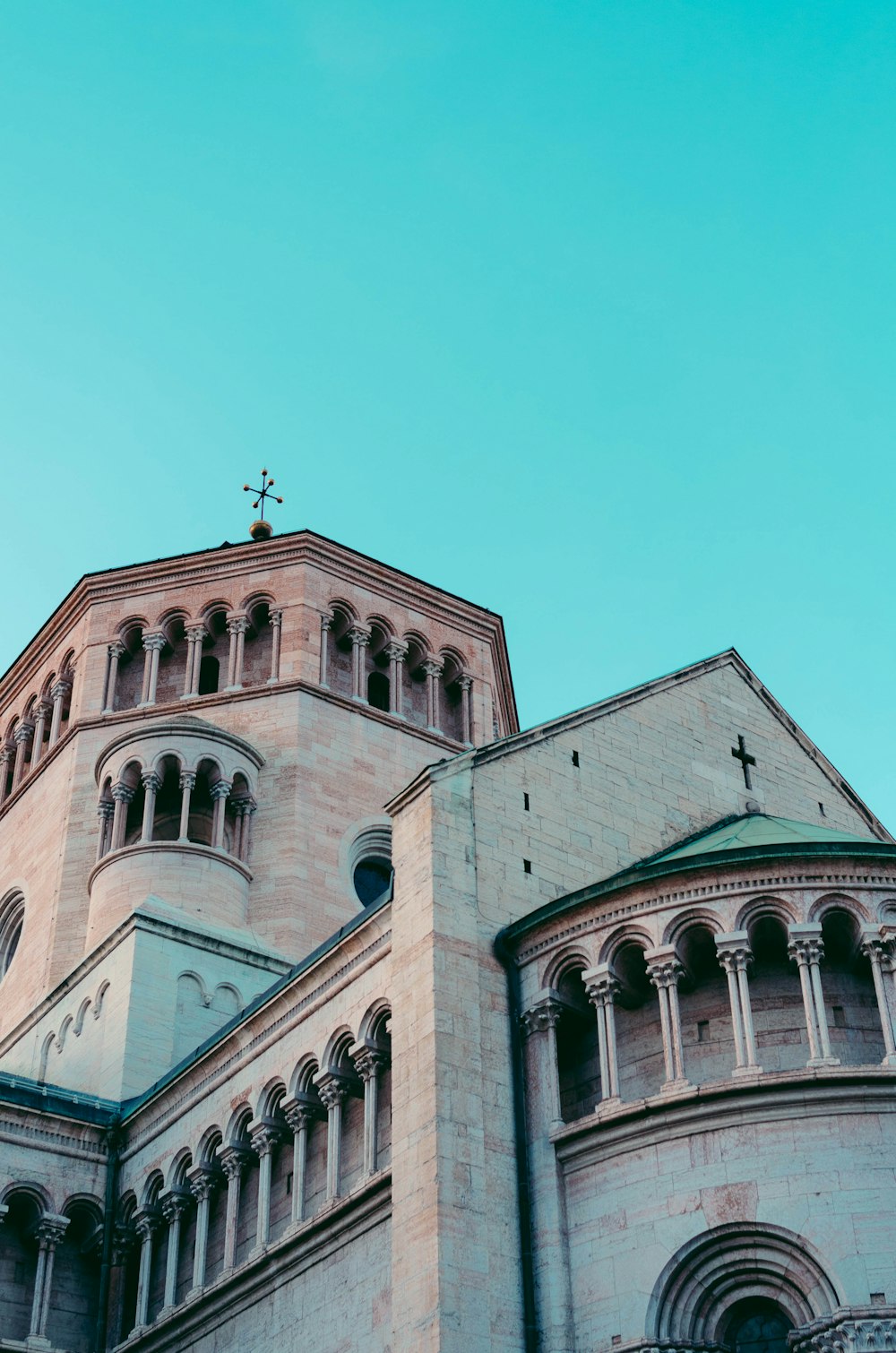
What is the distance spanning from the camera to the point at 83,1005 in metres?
33.0

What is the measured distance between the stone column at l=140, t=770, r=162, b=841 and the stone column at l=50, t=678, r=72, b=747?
5.22 metres

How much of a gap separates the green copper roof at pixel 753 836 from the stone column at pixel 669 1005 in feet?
4.37

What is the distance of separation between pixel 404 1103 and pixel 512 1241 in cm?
208

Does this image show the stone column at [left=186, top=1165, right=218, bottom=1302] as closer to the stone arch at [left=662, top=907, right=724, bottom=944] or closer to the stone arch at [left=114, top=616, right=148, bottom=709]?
the stone arch at [left=662, top=907, right=724, bottom=944]

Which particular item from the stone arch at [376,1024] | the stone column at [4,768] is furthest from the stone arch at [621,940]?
the stone column at [4,768]

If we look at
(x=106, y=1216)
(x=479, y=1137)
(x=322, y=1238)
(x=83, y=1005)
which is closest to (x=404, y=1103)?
(x=479, y=1137)

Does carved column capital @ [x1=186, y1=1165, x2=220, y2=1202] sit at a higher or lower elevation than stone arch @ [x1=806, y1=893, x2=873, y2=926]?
lower

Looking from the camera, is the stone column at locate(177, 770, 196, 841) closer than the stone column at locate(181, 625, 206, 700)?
Yes

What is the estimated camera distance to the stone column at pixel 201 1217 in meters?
25.5

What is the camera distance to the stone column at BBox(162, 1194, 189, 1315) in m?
26.0

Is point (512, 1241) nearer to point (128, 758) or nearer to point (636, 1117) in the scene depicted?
point (636, 1117)

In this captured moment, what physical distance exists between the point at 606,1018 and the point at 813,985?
255 centimetres

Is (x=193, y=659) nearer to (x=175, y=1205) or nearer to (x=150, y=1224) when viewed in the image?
(x=150, y=1224)

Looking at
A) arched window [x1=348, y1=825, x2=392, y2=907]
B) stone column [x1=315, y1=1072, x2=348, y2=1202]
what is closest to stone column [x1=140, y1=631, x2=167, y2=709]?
arched window [x1=348, y1=825, x2=392, y2=907]
